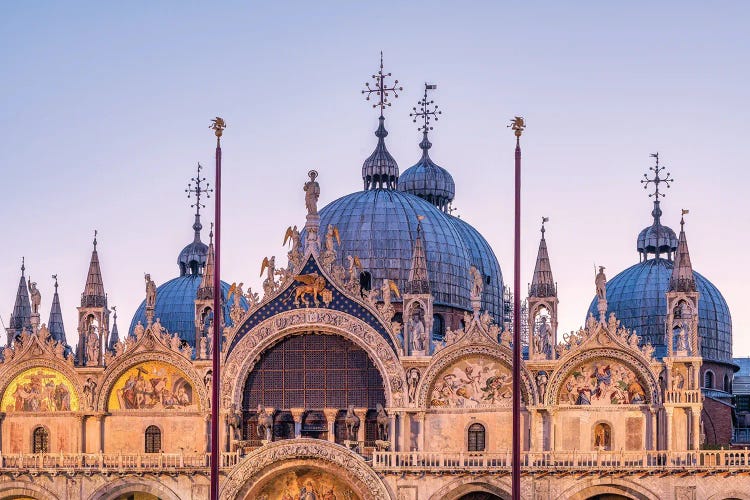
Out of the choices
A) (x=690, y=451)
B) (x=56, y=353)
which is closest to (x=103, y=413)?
(x=56, y=353)

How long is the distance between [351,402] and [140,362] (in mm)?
8243

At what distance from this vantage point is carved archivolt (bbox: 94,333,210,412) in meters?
65.9

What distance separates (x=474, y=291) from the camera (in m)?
64.3

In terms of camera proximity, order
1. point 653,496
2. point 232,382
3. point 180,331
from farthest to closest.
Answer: point 180,331 < point 232,382 < point 653,496

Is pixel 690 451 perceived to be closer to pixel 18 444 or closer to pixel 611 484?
pixel 611 484

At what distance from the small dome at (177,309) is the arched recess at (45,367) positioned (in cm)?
1461

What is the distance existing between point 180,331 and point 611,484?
27.9 metres

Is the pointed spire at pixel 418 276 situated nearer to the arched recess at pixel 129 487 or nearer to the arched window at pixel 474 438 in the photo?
the arched window at pixel 474 438

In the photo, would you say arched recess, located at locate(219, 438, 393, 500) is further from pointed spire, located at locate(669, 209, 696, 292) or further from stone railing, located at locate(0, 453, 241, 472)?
pointed spire, located at locate(669, 209, 696, 292)

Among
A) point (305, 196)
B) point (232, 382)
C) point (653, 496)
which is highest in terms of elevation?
point (305, 196)

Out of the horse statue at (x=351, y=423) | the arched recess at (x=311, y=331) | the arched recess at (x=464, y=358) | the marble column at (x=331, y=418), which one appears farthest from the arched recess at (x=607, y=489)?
the marble column at (x=331, y=418)

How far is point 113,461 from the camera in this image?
64.4m

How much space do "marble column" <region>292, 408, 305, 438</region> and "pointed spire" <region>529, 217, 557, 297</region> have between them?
→ 977 centimetres

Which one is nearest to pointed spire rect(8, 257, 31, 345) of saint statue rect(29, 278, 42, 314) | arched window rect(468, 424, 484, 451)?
saint statue rect(29, 278, 42, 314)
